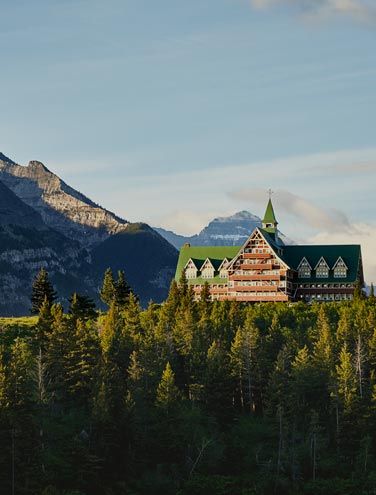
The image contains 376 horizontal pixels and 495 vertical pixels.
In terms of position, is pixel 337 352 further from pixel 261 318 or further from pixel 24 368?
pixel 24 368

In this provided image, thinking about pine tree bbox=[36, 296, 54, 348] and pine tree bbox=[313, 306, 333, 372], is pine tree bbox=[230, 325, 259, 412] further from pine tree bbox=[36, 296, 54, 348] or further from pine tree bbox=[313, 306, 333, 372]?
pine tree bbox=[36, 296, 54, 348]

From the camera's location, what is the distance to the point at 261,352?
155000 mm

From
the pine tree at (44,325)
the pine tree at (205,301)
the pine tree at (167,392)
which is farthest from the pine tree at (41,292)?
the pine tree at (167,392)

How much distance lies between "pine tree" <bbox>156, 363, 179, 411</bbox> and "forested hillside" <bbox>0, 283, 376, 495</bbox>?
8.1 inches

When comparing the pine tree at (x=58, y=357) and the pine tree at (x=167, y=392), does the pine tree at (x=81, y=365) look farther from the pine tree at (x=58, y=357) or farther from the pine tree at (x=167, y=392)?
the pine tree at (x=167, y=392)

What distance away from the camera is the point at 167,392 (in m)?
142

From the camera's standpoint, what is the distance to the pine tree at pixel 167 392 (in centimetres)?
14112

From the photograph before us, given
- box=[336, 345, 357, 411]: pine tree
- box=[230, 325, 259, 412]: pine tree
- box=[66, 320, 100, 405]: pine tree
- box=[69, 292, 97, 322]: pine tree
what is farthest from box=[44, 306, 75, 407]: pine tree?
box=[336, 345, 357, 411]: pine tree

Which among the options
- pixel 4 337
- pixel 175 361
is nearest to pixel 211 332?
pixel 175 361

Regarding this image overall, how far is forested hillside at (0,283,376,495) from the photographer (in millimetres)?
129500

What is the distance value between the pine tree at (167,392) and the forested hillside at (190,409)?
21 centimetres

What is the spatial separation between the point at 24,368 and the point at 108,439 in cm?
1277

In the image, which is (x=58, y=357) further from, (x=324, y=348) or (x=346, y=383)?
(x=346, y=383)

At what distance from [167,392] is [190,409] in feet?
16.1
